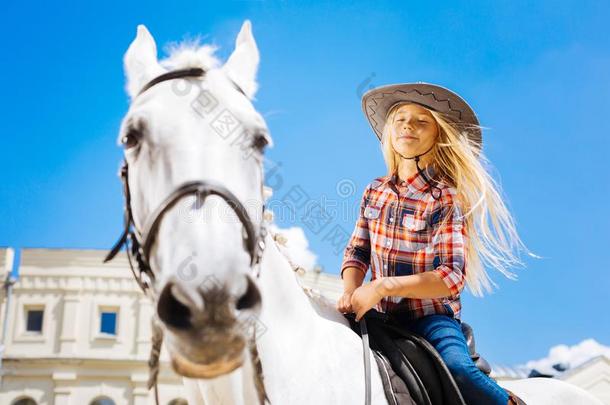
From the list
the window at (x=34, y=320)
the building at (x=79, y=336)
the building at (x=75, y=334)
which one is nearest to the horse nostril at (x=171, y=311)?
the building at (x=79, y=336)


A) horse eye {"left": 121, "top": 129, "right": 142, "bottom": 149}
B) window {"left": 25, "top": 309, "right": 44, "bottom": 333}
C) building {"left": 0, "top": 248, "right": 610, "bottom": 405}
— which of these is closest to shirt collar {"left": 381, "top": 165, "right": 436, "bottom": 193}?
horse eye {"left": 121, "top": 129, "right": 142, "bottom": 149}

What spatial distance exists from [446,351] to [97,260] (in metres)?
24.3

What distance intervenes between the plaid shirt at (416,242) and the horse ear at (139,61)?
1168 millimetres

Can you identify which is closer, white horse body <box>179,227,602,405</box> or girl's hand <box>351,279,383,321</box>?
white horse body <box>179,227,602,405</box>

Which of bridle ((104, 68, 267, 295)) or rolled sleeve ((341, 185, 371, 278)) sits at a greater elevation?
rolled sleeve ((341, 185, 371, 278))

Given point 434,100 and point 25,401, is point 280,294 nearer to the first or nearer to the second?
point 434,100

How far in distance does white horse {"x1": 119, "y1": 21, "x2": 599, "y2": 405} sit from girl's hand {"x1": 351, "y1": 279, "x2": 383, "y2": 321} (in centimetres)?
9

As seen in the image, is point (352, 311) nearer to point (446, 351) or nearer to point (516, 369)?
point (446, 351)

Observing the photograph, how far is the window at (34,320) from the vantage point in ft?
78.9

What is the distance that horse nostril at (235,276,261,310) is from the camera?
5.05ft

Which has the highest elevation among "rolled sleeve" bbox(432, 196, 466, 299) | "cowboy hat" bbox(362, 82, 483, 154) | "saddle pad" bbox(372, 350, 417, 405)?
"cowboy hat" bbox(362, 82, 483, 154)

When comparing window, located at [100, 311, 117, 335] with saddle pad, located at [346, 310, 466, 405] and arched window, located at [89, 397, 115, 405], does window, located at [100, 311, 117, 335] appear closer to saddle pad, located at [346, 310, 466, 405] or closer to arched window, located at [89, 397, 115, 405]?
arched window, located at [89, 397, 115, 405]

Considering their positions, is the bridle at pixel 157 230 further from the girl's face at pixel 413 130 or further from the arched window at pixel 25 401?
the arched window at pixel 25 401

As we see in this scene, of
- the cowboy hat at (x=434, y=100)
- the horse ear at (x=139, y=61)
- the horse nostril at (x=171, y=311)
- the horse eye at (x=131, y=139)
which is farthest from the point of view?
the cowboy hat at (x=434, y=100)
